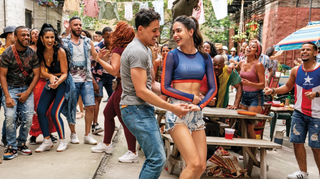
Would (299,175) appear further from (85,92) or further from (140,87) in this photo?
(85,92)

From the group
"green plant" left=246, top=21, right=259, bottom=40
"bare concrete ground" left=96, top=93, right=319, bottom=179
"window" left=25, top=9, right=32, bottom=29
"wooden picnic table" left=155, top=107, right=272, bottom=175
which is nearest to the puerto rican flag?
"wooden picnic table" left=155, top=107, right=272, bottom=175

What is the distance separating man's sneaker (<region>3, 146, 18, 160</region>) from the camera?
452 cm

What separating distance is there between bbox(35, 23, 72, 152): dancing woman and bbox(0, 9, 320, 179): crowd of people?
2 centimetres

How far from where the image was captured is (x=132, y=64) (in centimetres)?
279

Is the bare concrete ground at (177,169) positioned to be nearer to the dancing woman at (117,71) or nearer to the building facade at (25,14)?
the dancing woman at (117,71)

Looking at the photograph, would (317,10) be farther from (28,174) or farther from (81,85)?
(28,174)

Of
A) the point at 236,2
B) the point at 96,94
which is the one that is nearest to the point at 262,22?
the point at 236,2

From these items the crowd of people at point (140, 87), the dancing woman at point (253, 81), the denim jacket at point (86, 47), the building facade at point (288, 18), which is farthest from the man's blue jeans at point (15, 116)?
the building facade at point (288, 18)

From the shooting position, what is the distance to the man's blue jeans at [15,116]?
4.61m

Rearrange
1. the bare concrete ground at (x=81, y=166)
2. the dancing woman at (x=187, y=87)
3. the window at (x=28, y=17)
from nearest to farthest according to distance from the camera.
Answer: the dancing woman at (x=187, y=87) → the bare concrete ground at (x=81, y=166) → the window at (x=28, y=17)

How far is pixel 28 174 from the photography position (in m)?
3.96

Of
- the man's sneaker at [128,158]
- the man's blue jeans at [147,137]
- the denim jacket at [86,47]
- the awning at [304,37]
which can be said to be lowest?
the man's sneaker at [128,158]

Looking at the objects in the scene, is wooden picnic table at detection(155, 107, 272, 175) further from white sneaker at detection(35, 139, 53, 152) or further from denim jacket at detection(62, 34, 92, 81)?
white sneaker at detection(35, 139, 53, 152)

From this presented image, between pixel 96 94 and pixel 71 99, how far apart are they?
124 centimetres
